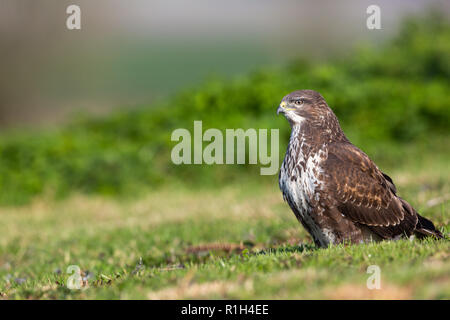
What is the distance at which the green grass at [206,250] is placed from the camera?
4.69 metres

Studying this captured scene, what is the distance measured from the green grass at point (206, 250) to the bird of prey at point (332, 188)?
0.36 m

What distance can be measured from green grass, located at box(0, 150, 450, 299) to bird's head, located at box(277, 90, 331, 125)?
4.64 feet

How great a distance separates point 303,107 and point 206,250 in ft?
9.61

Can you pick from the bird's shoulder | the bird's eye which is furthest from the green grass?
the bird's eye

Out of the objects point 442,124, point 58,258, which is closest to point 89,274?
point 58,258

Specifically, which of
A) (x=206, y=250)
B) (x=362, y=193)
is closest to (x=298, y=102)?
(x=362, y=193)

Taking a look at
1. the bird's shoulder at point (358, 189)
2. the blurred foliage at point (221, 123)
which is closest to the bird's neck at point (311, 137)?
the bird's shoulder at point (358, 189)

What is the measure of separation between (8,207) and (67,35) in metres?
10.1

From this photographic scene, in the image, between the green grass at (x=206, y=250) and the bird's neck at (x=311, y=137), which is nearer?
the green grass at (x=206, y=250)

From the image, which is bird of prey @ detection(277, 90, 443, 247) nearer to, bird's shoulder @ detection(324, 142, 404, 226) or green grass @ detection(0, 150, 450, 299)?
bird's shoulder @ detection(324, 142, 404, 226)

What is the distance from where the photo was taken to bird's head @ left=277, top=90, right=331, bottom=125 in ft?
22.0

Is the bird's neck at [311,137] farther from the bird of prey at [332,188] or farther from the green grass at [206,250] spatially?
the green grass at [206,250]

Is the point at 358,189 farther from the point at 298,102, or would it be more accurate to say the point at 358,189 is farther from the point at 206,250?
the point at 206,250

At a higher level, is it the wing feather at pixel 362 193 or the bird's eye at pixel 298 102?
the bird's eye at pixel 298 102
